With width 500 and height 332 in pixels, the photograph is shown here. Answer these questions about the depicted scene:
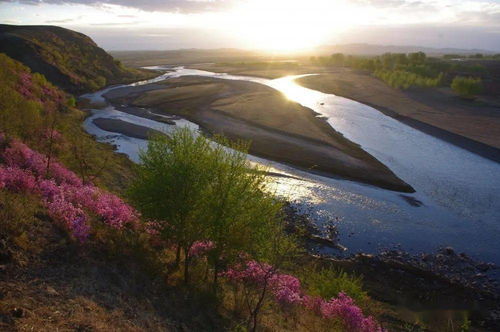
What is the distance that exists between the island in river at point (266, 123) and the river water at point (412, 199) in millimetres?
1960

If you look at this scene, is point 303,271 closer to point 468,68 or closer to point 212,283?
point 212,283

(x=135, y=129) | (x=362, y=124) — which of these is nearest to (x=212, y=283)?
(x=135, y=129)

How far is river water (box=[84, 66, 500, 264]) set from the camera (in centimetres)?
2669

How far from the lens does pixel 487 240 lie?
26734 millimetres

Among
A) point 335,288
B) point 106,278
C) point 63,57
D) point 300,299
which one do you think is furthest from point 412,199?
point 63,57

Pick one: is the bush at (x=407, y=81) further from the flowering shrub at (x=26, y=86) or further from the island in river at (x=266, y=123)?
the flowering shrub at (x=26, y=86)

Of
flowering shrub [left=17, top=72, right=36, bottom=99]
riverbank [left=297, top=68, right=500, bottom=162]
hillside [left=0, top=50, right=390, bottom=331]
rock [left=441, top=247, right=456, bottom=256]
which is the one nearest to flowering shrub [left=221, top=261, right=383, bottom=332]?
hillside [left=0, top=50, right=390, bottom=331]

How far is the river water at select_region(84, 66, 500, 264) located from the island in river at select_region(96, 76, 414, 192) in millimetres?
1960

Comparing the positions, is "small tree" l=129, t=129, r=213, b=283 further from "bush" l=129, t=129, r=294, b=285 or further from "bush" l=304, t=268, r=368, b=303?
"bush" l=304, t=268, r=368, b=303

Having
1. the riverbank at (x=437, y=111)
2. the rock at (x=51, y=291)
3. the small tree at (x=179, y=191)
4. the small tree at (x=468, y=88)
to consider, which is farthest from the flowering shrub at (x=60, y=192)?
the small tree at (x=468, y=88)

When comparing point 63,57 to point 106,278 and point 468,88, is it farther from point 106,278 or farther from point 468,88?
point 106,278

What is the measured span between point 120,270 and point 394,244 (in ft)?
60.2

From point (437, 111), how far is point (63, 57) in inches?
3246

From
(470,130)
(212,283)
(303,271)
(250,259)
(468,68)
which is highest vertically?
(468,68)
